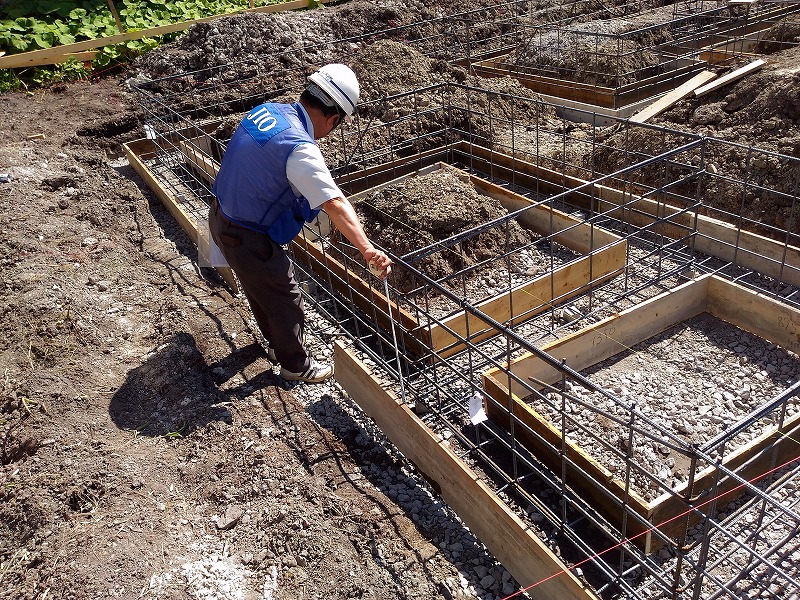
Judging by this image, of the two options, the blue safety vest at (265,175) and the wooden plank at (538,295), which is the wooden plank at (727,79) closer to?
the wooden plank at (538,295)

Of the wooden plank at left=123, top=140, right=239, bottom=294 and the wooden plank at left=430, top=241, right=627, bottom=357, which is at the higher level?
the wooden plank at left=123, top=140, right=239, bottom=294

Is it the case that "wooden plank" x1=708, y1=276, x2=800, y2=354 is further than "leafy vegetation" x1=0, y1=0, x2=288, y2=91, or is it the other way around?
"leafy vegetation" x1=0, y1=0, x2=288, y2=91

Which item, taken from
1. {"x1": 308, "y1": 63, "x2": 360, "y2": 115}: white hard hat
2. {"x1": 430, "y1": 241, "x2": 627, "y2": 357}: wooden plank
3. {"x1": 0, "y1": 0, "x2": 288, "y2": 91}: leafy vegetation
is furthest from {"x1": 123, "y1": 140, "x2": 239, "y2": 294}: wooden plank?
{"x1": 0, "y1": 0, "x2": 288, "y2": 91}: leafy vegetation

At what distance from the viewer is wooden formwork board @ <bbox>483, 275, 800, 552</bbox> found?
3.35m

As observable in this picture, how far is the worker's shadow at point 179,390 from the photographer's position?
4418mm

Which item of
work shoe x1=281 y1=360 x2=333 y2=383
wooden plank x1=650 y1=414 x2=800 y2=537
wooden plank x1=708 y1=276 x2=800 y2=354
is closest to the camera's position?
wooden plank x1=650 y1=414 x2=800 y2=537

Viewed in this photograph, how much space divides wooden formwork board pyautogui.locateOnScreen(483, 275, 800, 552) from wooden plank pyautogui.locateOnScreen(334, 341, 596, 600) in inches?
17.5

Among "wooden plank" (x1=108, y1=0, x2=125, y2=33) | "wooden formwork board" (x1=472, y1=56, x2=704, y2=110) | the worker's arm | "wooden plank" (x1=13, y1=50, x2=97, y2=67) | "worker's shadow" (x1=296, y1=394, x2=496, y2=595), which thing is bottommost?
"worker's shadow" (x1=296, y1=394, x2=496, y2=595)

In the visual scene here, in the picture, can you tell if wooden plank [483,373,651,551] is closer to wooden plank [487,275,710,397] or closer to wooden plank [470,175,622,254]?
wooden plank [487,275,710,397]

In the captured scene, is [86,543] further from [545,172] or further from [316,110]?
[545,172]

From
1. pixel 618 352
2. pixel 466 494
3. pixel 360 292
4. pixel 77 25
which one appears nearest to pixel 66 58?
pixel 77 25

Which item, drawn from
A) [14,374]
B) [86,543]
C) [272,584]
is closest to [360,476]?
[272,584]

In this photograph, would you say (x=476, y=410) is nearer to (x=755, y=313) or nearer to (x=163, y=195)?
(x=755, y=313)

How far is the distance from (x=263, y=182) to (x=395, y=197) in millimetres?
2738
